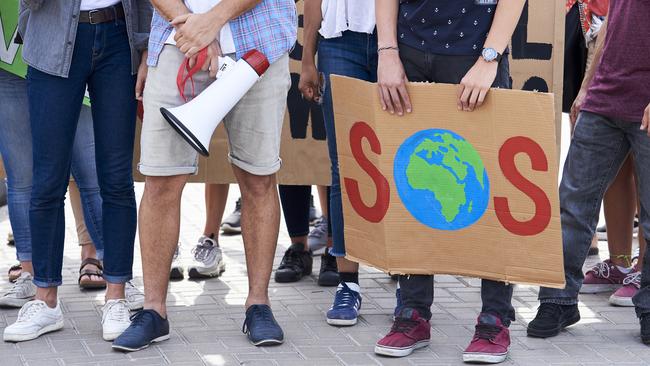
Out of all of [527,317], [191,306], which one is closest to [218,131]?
[191,306]

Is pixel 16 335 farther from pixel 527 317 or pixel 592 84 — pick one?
pixel 592 84

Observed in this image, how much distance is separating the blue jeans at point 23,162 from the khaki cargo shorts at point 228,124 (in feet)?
3.32

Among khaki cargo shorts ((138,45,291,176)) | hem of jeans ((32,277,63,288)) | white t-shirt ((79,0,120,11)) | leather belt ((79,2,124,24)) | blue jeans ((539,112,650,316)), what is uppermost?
white t-shirt ((79,0,120,11))

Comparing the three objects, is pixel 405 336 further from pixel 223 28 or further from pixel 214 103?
pixel 223 28

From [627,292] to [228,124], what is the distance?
6.75ft

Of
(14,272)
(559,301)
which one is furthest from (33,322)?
(559,301)

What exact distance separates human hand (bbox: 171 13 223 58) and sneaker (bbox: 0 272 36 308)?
157 cm

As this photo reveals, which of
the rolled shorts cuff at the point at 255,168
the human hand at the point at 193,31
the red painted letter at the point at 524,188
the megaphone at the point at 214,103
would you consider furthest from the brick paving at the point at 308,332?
the human hand at the point at 193,31

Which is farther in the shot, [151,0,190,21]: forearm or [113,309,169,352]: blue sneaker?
[113,309,169,352]: blue sneaker

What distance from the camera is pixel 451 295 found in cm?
566

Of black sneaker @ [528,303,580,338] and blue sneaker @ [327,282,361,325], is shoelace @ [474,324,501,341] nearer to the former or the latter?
black sneaker @ [528,303,580,338]

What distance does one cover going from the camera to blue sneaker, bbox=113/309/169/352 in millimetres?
4633

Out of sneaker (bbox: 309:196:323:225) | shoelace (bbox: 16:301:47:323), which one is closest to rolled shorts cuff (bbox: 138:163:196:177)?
shoelace (bbox: 16:301:47:323)

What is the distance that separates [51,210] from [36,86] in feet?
1.69
